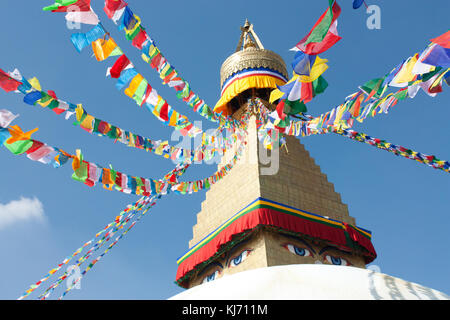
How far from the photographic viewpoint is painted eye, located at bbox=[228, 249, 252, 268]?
915cm

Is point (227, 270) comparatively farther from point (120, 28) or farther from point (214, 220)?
point (120, 28)

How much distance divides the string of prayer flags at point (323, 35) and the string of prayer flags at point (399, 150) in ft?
15.5

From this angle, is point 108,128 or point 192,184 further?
point 192,184

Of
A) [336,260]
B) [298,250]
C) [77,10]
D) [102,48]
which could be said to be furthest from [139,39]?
[336,260]

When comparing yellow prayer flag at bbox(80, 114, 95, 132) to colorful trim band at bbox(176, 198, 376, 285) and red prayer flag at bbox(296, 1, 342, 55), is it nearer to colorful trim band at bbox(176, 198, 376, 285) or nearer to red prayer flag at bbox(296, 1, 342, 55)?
red prayer flag at bbox(296, 1, 342, 55)

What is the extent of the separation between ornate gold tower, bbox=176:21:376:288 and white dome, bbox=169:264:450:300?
3910 mm

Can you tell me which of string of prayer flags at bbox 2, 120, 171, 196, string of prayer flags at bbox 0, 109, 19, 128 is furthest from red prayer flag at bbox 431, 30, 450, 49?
string of prayer flags at bbox 0, 109, 19, 128

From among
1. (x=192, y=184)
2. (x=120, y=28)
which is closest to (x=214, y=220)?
(x=192, y=184)

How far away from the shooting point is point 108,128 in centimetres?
590

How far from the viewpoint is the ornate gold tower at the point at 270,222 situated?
9.04 m

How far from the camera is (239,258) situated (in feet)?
30.5

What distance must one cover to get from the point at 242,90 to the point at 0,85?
880 cm

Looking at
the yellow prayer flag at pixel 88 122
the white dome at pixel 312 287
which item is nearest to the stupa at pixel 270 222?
the white dome at pixel 312 287
